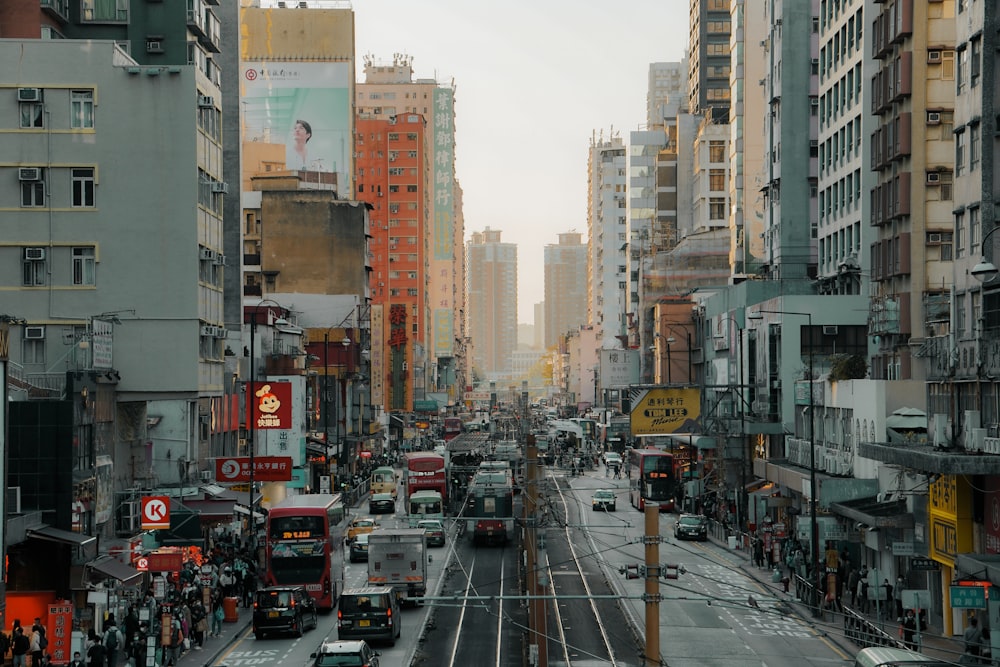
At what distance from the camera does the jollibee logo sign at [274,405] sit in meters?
66.9

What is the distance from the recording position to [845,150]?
236 feet

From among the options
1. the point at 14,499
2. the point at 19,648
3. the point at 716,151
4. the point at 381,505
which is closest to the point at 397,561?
the point at 14,499

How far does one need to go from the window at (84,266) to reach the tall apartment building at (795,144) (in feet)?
159

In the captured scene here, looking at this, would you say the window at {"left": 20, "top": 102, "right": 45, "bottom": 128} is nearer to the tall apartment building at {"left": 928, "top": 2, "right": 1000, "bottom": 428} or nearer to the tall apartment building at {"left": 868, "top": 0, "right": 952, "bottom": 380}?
the tall apartment building at {"left": 928, "top": 2, "right": 1000, "bottom": 428}

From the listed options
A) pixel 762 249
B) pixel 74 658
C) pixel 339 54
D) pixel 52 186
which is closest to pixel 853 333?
pixel 762 249

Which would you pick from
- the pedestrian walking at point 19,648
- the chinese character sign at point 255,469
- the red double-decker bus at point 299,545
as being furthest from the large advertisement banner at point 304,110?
the pedestrian walking at point 19,648

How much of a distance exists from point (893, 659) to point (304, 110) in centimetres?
13447

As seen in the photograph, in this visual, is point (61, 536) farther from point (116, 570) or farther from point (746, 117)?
point (746, 117)

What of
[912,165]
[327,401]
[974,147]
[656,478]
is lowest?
[656,478]

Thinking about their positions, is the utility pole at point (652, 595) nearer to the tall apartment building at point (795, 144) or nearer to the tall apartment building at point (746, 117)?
the tall apartment building at point (795, 144)

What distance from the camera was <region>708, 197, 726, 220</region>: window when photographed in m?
140

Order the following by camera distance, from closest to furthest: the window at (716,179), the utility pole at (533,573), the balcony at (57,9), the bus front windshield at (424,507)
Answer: the utility pole at (533,573) < the balcony at (57,9) < the bus front windshield at (424,507) < the window at (716,179)

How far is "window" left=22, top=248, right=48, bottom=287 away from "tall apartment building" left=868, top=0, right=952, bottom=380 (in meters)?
32.0

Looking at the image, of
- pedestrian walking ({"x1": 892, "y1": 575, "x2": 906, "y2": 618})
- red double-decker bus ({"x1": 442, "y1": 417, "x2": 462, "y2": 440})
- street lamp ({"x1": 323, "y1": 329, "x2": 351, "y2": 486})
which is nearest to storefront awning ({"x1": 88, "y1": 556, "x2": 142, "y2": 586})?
pedestrian walking ({"x1": 892, "y1": 575, "x2": 906, "y2": 618})
